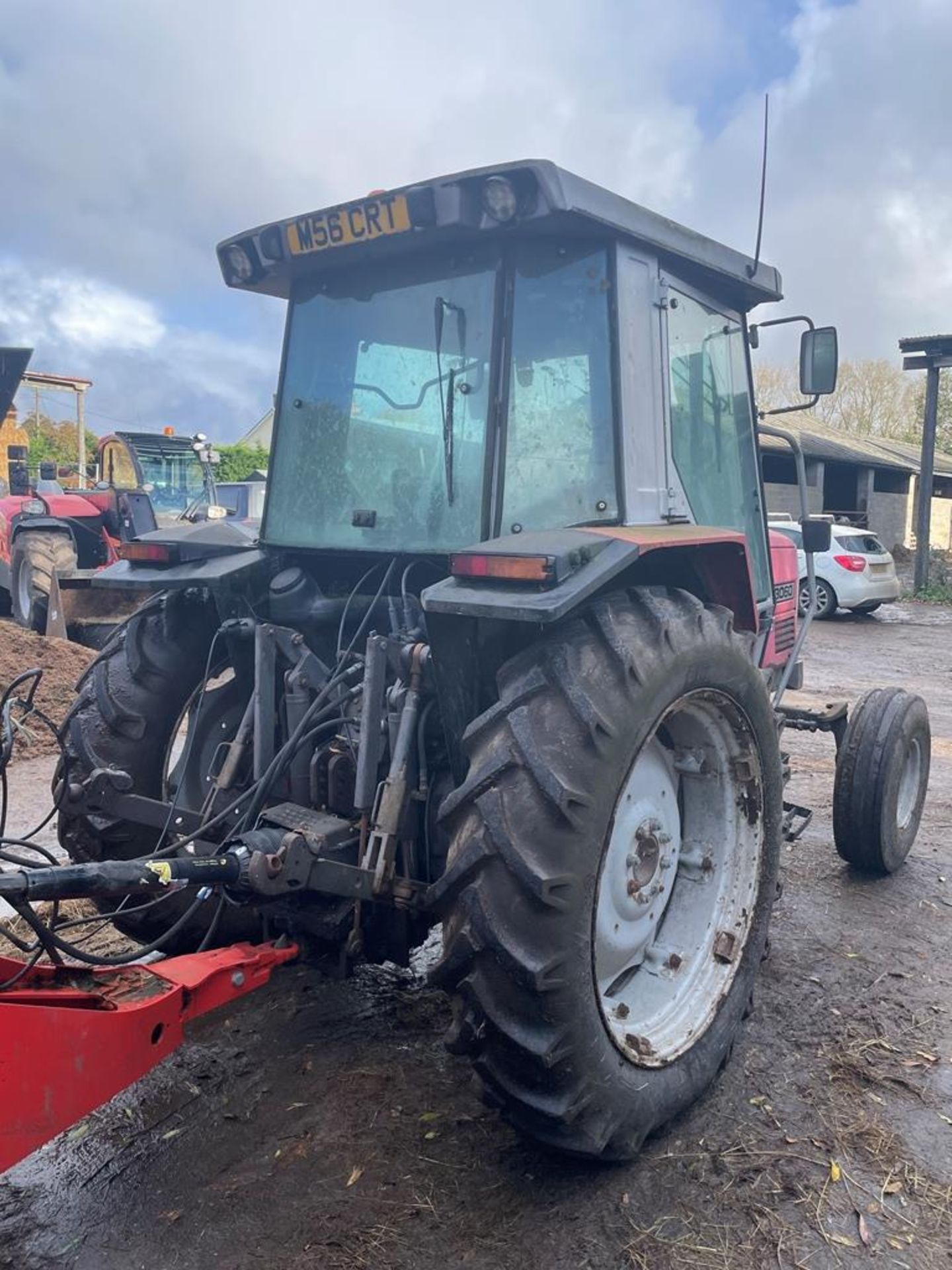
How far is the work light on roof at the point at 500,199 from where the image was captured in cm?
262

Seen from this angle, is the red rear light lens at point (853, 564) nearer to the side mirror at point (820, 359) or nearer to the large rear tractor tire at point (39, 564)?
the large rear tractor tire at point (39, 564)

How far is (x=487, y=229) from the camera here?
2.70 meters

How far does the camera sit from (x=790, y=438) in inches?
153

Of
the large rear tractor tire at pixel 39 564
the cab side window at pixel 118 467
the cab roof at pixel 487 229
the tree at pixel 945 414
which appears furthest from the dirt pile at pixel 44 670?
the tree at pixel 945 414

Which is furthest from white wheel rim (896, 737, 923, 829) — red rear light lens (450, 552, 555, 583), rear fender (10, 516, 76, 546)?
rear fender (10, 516, 76, 546)

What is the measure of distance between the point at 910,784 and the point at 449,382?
3.09 metres

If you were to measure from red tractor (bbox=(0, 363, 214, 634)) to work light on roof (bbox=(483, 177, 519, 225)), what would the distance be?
7332 mm

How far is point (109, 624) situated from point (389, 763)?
23.6 ft

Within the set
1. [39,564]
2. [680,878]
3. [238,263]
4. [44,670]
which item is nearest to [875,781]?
[680,878]

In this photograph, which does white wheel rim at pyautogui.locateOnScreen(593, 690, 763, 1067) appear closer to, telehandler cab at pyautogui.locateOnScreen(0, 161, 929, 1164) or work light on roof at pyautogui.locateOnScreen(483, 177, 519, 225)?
telehandler cab at pyautogui.locateOnScreen(0, 161, 929, 1164)

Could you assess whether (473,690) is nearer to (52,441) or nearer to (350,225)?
(350,225)

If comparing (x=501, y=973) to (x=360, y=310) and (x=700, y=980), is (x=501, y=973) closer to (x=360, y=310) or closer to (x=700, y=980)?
(x=700, y=980)

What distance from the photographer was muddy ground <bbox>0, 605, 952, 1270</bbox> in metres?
2.28

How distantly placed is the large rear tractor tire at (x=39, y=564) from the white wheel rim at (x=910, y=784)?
747cm
